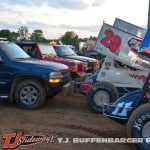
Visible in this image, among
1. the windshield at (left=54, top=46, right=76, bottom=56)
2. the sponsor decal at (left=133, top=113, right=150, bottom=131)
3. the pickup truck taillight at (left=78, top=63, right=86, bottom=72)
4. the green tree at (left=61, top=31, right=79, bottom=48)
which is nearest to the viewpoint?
the sponsor decal at (left=133, top=113, right=150, bottom=131)

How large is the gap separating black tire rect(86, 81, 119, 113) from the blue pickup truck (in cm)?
97

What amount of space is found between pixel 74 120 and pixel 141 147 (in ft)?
9.93

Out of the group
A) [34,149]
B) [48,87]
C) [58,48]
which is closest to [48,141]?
[34,149]

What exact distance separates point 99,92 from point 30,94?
5.87 ft

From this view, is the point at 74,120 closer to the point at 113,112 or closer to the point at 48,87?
the point at 48,87

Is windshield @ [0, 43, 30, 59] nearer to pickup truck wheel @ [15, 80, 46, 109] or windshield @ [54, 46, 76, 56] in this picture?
pickup truck wheel @ [15, 80, 46, 109]

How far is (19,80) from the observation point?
9867 millimetres

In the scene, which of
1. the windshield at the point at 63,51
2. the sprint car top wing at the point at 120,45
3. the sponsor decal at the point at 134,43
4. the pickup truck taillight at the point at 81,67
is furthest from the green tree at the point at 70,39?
the sponsor decal at the point at 134,43

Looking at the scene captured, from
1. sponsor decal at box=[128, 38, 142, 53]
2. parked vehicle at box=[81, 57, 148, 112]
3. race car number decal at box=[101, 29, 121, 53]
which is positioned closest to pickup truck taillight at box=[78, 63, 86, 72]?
parked vehicle at box=[81, 57, 148, 112]

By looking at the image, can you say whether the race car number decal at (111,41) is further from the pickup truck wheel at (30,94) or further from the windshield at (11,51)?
the windshield at (11,51)

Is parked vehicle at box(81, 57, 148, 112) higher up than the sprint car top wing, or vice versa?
the sprint car top wing

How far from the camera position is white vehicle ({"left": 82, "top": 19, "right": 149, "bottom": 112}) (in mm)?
9258

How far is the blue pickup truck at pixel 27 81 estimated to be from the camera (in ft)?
31.7

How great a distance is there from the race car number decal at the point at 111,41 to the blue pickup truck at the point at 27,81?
1.51 meters
